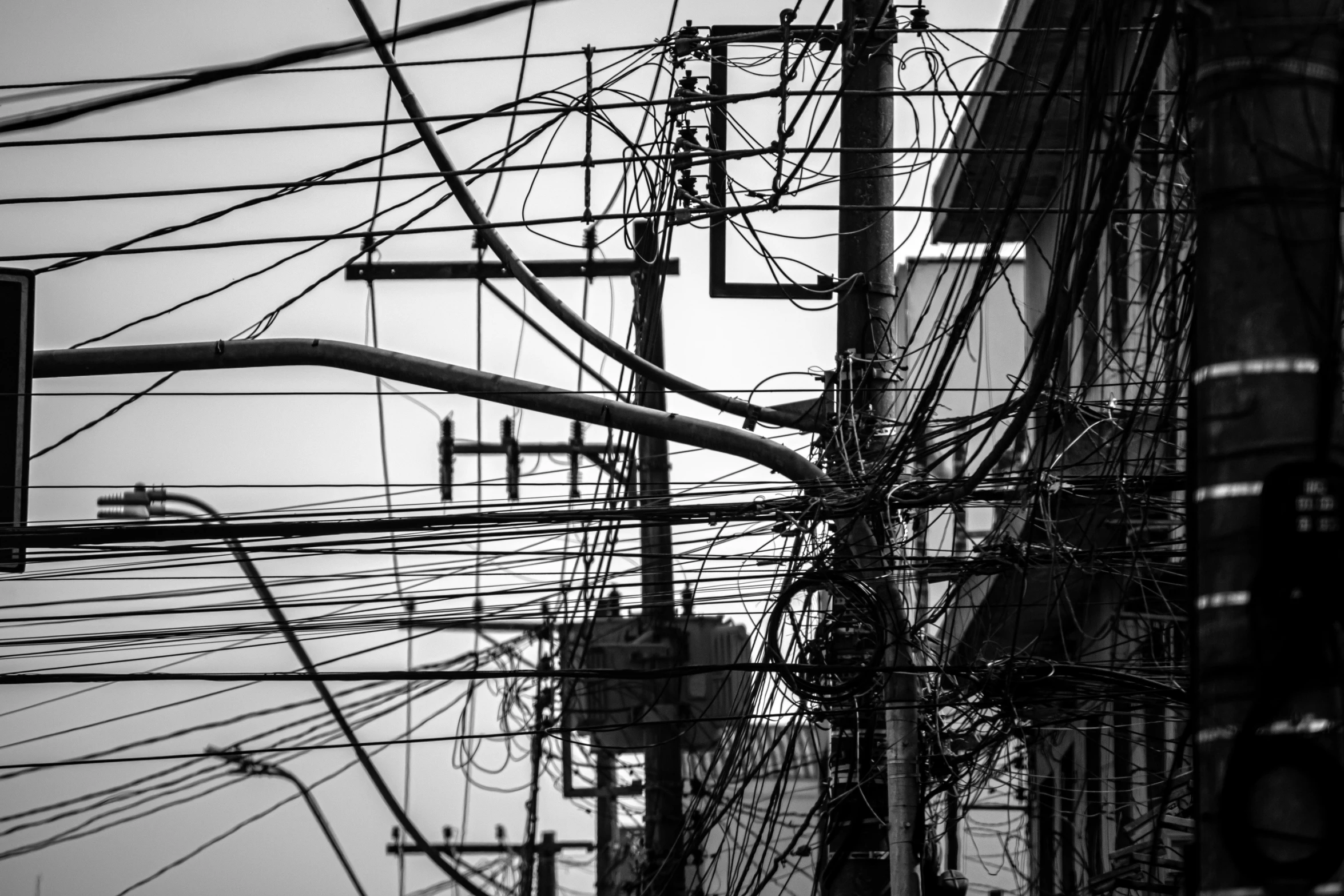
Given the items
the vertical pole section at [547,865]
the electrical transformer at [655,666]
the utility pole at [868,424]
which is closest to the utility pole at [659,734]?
the electrical transformer at [655,666]

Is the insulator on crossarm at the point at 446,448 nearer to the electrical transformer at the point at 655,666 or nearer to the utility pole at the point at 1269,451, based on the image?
the electrical transformer at the point at 655,666

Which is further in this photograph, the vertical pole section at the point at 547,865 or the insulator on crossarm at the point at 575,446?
the vertical pole section at the point at 547,865

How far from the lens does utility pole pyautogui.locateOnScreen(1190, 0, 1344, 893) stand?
3150 millimetres

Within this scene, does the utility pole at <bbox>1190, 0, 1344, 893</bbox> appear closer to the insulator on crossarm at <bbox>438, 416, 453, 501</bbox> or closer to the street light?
the street light

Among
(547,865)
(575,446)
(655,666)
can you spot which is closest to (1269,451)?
(655,666)

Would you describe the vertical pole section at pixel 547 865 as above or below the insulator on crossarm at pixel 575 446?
below

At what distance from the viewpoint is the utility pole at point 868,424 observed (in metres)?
6.25

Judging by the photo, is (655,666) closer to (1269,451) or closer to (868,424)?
(868,424)

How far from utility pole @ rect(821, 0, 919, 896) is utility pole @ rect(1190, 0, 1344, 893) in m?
2.89

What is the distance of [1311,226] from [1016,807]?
18.2 feet

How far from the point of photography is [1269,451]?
326 cm

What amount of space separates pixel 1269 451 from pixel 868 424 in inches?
149

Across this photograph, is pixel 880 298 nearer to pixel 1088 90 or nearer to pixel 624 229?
pixel 624 229

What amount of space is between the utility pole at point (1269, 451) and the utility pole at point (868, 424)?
9.47 ft
